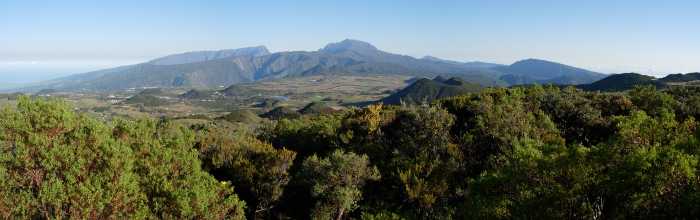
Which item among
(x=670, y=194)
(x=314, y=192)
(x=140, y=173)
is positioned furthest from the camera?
(x=314, y=192)

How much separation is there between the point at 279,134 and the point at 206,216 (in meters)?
44.1

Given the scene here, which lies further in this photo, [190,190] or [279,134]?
[279,134]

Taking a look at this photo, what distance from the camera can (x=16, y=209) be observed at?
23.5 meters

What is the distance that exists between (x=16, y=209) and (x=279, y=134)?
47786mm

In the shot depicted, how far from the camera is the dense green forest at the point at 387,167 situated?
62.8ft

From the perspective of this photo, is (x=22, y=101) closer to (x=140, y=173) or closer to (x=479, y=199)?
(x=140, y=173)

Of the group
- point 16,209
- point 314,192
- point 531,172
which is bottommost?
point 314,192

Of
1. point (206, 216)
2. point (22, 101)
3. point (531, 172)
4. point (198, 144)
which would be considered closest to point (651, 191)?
point (531, 172)

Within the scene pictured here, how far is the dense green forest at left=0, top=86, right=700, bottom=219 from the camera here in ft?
62.8

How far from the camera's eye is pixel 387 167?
147ft

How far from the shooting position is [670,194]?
16.5 m

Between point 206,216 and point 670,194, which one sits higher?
point 670,194

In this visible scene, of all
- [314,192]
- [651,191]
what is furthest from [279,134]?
[651,191]

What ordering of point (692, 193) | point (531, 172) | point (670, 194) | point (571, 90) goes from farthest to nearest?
point (571, 90) < point (531, 172) < point (670, 194) < point (692, 193)
